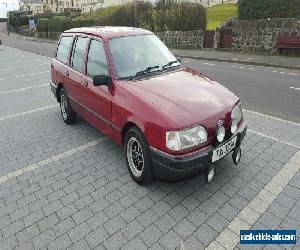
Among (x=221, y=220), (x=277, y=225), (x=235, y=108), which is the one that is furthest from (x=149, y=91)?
(x=277, y=225)

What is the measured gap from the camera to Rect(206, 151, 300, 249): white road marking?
10.7 feet

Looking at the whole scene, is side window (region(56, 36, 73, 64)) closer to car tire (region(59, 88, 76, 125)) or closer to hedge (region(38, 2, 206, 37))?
car tire (region(59, 88, 76, 125))

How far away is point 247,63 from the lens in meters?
15.9

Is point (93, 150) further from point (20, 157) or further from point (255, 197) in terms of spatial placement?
point (255, 197)

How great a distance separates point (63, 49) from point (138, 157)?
3460mm

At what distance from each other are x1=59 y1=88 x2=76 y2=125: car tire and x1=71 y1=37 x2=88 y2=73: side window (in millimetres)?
941

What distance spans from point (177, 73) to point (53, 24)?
57810mm

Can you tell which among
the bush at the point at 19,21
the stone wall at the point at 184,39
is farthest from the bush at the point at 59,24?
the bush at the point at 19,21

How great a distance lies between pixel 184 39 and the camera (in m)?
24.6

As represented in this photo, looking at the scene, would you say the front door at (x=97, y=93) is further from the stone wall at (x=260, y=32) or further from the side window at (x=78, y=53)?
the stone wall at (x=260, y=32)

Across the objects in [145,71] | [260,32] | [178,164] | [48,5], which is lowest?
[178,164]

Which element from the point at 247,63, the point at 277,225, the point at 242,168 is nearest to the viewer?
the point at 277,225

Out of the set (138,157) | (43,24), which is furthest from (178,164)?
(43,24)

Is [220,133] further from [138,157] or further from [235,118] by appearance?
[138,157]
